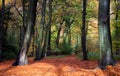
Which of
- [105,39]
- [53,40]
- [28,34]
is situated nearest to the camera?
[105,39]

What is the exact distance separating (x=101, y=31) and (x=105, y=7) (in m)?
1.17

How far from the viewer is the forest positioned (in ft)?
38.9

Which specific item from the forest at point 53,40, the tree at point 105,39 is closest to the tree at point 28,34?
the forest at point 53,40

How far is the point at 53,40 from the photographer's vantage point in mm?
45812

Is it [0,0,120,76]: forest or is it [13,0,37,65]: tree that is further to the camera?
[13,0,37,65]: tree

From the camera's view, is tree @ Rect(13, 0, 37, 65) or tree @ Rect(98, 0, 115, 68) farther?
tree @ Rect(13, 0, 37, 65)

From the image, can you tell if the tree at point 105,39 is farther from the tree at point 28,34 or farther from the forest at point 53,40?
the tree at point 28,34

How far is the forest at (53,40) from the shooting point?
11844 millimetres

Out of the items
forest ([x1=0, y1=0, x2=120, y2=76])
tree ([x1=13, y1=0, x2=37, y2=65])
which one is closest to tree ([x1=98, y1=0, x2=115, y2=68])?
forest ([x1=0, y1=0, x2=120, y2=76])

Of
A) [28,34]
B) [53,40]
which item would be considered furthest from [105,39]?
[53,40]

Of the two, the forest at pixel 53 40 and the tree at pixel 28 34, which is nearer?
the forest at pixel 53 40

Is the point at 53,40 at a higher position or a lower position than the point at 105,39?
lower

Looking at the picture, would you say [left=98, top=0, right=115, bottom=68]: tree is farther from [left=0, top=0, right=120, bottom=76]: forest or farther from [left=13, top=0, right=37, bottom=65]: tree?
[left=13, top=0, right=37, bottom=65]: tree

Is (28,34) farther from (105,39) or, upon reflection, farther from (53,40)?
(53,40)
